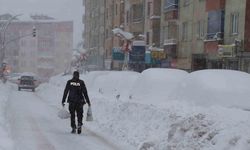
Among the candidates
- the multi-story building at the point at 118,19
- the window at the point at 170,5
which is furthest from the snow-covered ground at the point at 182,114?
the multi-story building at the point at 118,19

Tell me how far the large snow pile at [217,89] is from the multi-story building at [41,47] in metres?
117

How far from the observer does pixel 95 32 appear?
90.5 metres

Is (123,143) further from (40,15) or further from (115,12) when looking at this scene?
(40,15)

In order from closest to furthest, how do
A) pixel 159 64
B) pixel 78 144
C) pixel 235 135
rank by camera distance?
pixel 235 135
pixel 78 144
pixel 159 64

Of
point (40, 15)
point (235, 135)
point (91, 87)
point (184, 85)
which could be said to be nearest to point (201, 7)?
point (91, 87)

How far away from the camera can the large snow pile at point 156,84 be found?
2056 centimetres

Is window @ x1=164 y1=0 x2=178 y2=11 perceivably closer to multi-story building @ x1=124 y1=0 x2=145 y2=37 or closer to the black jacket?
multi-story building @ x1=124 y1=0 x2=145 y2=37

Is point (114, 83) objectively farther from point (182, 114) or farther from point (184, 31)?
point (182, 114)

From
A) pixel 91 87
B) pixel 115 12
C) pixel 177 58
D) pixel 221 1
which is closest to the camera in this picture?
pixel 221 1

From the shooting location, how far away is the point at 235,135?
9688 mm

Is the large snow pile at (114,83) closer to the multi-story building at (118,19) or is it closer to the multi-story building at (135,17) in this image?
the multi-story building at (135,17)

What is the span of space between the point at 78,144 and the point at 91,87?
88.1 ft

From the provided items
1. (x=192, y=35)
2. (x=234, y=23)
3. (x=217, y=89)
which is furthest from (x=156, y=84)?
(x=192, y=35)

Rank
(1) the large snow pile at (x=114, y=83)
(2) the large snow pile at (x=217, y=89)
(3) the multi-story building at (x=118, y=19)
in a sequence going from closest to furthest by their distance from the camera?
1. (2) the large snow pile at (x=217, y=89)
2. (1) the large snow pile at (x=114, y=83)
3. (3) the multi-story building at (x=118, y=19)
